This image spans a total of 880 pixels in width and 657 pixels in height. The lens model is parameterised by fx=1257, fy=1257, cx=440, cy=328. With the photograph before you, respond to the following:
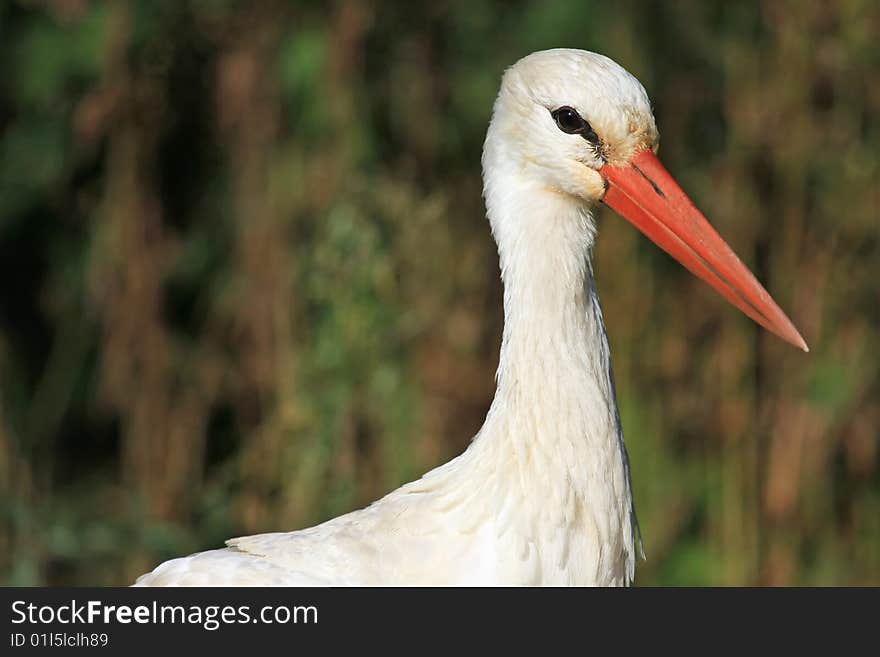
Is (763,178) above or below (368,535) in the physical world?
above

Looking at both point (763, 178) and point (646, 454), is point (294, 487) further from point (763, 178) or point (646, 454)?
point (763, 178)

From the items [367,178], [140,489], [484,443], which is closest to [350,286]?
[367,178]

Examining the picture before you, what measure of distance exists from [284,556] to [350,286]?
38.1 inches

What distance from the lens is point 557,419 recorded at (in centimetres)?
198

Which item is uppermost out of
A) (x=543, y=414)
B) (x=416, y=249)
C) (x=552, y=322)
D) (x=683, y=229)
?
→ (x=416, y=249)

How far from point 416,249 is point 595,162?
4.50 ft

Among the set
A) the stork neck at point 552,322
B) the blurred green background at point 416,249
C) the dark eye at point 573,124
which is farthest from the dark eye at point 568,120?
the blurred green background at point 416,249

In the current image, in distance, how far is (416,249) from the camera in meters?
3.32

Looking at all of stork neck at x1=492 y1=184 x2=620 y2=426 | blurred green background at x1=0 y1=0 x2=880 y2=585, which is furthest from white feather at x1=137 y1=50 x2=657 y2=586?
blurred green background at x1=0 y1=0 x2=880 y2=585

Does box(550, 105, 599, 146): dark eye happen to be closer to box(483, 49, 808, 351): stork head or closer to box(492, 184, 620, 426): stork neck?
box(483, 49, 808, 351): stork head

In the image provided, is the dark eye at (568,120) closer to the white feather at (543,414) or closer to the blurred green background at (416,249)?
the white feather at (543,414)

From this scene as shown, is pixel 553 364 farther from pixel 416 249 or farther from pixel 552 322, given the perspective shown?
pixel 416 249

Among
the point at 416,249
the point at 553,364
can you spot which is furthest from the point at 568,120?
the point at 416,249

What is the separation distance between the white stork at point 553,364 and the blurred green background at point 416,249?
4.31 feet
